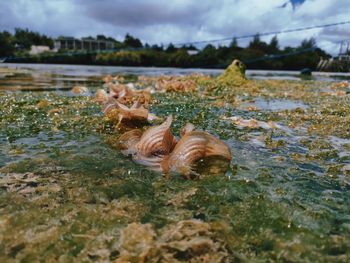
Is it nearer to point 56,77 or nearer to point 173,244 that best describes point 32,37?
point 56,77

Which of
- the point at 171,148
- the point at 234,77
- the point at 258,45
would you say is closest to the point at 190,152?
the point at 171,148

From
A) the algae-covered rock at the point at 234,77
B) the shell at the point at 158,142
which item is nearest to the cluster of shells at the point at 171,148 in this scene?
the shell at the point at 158,142

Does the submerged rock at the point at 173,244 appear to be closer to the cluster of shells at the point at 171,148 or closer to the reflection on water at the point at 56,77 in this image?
the cluster of shells at the point at 171,148

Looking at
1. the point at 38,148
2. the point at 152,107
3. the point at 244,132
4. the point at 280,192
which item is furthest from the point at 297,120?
the point at 38,148

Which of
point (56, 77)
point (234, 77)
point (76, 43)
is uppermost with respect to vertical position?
point (76, 43)

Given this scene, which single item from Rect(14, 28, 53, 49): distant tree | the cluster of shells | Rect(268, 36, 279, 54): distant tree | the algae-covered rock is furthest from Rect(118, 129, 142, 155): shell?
Rect(14, 28, 53, 49): distant tree

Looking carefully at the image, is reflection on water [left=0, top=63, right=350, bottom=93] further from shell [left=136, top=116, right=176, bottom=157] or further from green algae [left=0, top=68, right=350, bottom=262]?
shell [left=136, top=116, right=176, bottom=157]
